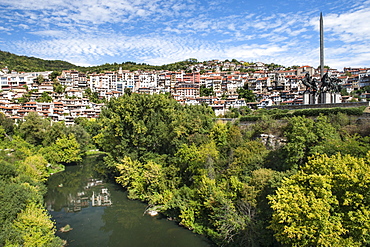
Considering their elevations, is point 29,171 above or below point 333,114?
below

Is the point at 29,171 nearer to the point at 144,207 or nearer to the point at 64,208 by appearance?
the point at 64,208

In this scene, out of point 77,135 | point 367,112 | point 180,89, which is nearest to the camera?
point 367,112

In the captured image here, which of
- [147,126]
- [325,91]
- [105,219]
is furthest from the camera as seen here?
[325,91]

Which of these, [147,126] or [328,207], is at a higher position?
[147,126]

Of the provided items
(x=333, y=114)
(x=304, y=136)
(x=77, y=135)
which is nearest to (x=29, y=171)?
(x=77, y=135)

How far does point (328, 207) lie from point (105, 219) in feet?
43.8

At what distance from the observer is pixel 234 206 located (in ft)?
44.8

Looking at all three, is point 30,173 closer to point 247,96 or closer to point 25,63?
point 247,96

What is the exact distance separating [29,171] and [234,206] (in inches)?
641

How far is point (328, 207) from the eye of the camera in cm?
926

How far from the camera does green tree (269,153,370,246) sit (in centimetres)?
A: 888

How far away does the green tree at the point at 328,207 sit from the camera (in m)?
8.88

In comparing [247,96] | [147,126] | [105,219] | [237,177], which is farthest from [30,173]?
[247,96]

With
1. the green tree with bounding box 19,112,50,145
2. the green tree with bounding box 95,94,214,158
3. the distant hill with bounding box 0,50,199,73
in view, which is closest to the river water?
the green tree with bounding box 95,94,214,158
